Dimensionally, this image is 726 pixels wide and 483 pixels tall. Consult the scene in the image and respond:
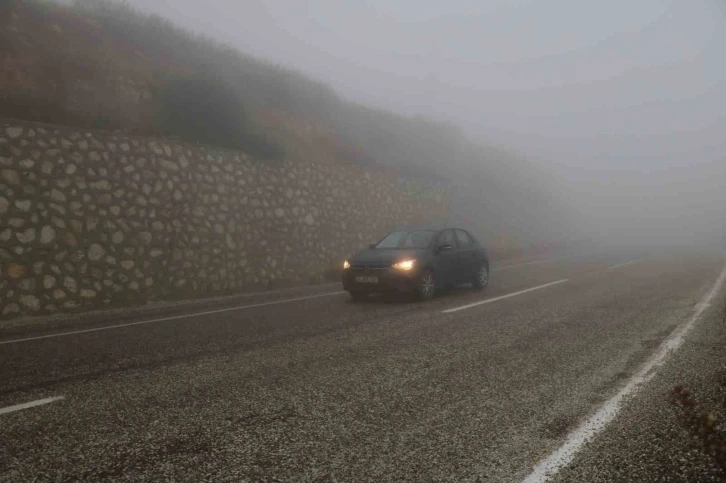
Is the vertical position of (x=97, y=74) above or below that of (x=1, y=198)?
above

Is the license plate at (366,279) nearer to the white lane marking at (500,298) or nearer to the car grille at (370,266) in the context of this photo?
the car grille at (370,266)

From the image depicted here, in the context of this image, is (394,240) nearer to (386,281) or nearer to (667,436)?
(386,281)

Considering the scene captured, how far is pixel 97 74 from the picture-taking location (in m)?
13.8

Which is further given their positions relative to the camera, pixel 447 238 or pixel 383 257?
pixel 447 238

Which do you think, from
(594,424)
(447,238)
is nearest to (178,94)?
(447,238)

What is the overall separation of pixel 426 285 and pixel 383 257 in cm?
102

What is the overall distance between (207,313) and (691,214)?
9087 centimetres

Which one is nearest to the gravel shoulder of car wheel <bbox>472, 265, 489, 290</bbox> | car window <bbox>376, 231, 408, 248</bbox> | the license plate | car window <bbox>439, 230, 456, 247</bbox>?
the license plate

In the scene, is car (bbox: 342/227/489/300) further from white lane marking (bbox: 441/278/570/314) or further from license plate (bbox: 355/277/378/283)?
white lane marking (bbox: 441/278/570/314)

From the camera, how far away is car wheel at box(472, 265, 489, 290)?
1164cm

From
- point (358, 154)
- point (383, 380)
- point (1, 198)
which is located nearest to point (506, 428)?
point (383, 380)

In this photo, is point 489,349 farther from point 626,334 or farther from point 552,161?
point 552,161

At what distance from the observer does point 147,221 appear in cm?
1151

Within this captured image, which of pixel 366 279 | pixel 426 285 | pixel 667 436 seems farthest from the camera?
pixel 426 285
